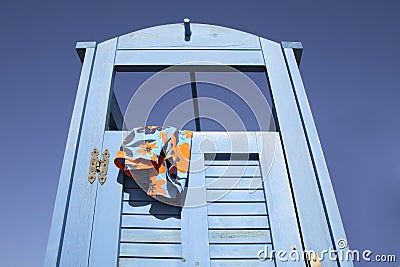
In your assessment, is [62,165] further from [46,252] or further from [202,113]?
[202,113]

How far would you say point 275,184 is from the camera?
1522 millimetres

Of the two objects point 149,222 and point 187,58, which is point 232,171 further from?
point 187,58

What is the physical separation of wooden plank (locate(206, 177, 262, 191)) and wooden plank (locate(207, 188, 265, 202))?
0.06 feet

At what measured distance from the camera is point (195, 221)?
1.43 metres

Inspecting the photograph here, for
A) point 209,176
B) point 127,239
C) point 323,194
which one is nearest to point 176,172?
point 209,176

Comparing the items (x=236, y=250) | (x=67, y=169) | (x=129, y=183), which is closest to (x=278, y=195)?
(x=236, y=250)

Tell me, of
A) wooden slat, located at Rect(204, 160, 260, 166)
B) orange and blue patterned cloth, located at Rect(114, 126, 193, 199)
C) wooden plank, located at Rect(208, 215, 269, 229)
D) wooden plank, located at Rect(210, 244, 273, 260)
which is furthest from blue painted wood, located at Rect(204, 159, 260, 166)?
wooden plank, located at Rect(210, 244, 273, 260)

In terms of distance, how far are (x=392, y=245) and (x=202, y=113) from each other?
16.8ft

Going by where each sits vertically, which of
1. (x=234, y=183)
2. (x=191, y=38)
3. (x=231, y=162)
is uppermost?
(x=191, y=38)

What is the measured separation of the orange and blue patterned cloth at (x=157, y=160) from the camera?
4.90 ft

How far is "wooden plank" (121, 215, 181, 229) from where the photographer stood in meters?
1.43

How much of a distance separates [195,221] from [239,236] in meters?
0.19

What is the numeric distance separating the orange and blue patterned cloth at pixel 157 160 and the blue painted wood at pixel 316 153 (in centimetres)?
56
